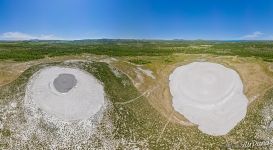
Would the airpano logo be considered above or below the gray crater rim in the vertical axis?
below

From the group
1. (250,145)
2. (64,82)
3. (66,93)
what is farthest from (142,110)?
(250,145)

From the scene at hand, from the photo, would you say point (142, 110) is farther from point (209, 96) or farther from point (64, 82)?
point (64, 82)

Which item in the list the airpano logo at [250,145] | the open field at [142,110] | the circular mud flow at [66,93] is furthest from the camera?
the circular mud flow at [66,93]

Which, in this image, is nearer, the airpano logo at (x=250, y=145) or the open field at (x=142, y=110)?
the airpano logo at (x=250, y=145)

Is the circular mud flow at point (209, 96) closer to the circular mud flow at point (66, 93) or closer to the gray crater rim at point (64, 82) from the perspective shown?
the circular mud flow at point (66, 93)

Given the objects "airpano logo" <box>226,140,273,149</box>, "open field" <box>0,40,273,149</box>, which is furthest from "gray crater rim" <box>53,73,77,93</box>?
"airpano logo" <box>226,140,273,149</box>

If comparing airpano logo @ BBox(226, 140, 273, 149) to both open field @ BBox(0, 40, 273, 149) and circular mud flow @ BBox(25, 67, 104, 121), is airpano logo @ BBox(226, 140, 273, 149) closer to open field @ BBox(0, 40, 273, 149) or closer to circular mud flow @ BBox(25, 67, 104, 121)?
open field @ BBox(0, 40, 273, 149)

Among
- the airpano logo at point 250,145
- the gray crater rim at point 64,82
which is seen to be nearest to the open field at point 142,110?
the airpano logo at point 250,145

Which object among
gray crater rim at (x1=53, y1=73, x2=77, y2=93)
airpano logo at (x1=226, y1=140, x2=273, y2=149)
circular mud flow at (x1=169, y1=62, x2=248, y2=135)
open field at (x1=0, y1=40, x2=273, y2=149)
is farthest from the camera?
gray crater rim at (x1=53, y1=73, x2=77, y2=93)
